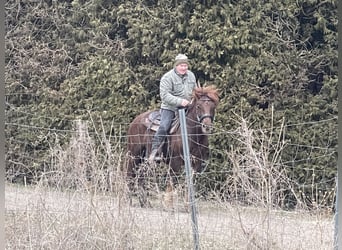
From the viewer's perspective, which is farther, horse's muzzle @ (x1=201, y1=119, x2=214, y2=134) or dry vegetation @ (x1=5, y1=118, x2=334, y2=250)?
horse's muzzle @ (x1=201, y1=119, x2=214, y2=134)

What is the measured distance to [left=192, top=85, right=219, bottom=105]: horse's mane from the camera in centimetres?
333

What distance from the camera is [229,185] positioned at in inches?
125

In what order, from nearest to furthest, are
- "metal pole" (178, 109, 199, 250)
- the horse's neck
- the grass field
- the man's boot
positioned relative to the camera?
1. the grass field
2. "metal pole" (178, 109, 199, 250)
3. the horse's neck
4. the man's boot

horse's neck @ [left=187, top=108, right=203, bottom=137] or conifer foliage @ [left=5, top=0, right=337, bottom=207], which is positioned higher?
conifer foliage @ [left=5, top=0, right=337, bottom=207]

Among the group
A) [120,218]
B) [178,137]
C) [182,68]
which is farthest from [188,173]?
[182,68]

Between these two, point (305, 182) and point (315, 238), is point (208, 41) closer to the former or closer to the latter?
point (305, 182)

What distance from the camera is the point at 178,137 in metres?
3.30

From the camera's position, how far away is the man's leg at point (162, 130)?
333 cm

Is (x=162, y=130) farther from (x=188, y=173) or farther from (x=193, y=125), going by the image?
(x=188, y=173)

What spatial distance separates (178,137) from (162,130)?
0.13m

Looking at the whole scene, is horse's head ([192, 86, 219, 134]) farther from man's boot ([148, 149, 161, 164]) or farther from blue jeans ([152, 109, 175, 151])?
man's boot ([148, 149, 161, 164])

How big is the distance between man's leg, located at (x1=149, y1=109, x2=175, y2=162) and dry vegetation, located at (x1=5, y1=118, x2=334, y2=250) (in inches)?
11.7

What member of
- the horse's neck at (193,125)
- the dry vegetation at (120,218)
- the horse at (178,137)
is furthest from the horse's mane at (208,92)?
the dry vegetation at (120,218)

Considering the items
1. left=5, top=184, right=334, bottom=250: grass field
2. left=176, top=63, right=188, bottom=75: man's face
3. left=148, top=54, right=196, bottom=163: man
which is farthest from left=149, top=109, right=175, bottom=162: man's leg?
left=5, top=184, right=334, bottom=250: grass field
